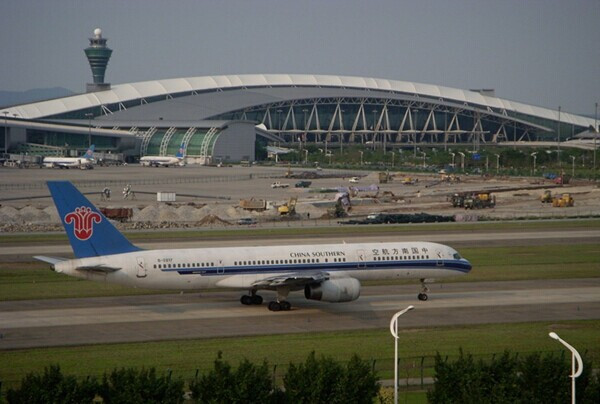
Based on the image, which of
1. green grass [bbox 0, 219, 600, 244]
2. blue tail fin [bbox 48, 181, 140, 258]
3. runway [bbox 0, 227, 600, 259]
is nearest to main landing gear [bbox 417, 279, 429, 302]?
blue tail fin [bbox 48, 181, 140, 258]

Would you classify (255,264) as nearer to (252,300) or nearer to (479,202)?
(252,300)

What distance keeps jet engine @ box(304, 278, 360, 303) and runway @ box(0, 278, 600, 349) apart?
1.00 meters

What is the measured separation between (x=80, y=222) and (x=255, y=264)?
30.0ft

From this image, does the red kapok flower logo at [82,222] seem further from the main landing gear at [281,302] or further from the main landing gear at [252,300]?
the main landing gear at [281,302]

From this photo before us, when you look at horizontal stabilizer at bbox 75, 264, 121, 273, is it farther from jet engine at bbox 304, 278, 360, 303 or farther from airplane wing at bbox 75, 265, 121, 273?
jet engine at bbox 304, 278, 360, 303

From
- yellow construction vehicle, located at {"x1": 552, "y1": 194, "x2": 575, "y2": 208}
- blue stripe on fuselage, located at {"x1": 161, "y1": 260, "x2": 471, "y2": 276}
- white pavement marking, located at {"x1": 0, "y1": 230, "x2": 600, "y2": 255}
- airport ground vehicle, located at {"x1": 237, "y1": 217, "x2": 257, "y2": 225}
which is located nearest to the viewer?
blue stripe on fuselage, located at {"x1": 161, "y1": 260, "x2": 471, "y2": 276}

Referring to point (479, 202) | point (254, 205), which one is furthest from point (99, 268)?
point (479, 202)

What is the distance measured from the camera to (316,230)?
8606 centimetres

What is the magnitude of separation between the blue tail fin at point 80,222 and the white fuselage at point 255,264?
57 centimetres

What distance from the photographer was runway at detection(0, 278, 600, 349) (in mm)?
43938

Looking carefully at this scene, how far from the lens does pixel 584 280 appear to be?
6022 centimetres

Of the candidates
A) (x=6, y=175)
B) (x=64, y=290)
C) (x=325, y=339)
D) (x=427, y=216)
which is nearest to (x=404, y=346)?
(x=325, y=339)

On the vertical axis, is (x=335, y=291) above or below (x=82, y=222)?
below

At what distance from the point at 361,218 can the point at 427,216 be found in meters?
7.54
